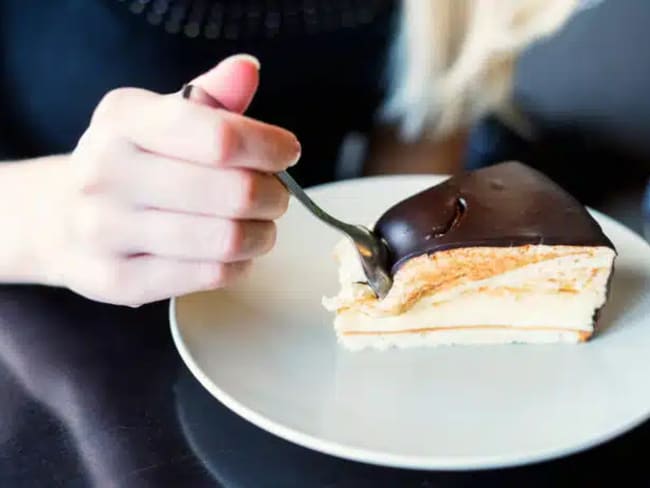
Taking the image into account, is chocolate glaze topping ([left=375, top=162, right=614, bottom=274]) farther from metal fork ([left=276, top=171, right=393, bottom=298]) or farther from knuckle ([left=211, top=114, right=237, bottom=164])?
knuckle ([left=211, top=114, right=237, bottom=164])

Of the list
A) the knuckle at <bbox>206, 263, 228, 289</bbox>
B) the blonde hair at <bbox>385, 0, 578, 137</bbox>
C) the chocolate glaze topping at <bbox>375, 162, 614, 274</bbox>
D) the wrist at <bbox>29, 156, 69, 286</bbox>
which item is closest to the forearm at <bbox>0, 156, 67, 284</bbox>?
the wrist at <bbox>29, 156, 69, 286</bbox>

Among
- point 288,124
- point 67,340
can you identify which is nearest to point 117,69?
point 288,124

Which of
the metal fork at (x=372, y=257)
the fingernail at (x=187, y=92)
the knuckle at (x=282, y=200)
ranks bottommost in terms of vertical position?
the metal fork at (x=372, y=257)

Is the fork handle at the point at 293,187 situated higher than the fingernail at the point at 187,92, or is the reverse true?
the fingernail at the point at 187,92

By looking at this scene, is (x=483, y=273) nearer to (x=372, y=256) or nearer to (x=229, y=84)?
(x=372, y=256)

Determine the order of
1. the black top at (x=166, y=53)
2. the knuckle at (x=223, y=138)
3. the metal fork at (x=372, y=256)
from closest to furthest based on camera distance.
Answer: the knuckle at (x=223, y=138)
the metal fork at (x=372, y=256)
the black top at (x=166, y=53)

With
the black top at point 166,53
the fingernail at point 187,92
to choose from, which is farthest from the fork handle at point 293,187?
the black top at point 166,53

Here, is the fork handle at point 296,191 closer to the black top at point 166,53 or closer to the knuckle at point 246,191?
the knuckle at point 246,191
